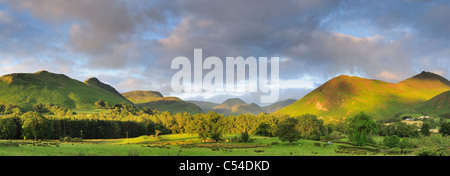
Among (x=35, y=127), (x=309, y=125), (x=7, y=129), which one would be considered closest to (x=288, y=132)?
(x=309, y=125)

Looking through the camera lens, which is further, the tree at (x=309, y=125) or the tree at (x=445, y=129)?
the tree at (x=309, y=125)

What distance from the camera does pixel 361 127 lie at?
310ft

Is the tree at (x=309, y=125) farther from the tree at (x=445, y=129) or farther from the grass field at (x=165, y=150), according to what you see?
the grass field at (x=165, y=150)

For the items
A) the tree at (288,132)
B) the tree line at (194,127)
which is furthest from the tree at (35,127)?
the tree at (288,132)

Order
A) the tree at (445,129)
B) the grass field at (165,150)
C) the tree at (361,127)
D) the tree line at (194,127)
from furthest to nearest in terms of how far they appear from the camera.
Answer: the tree at (445,129), the tree line at (194,127), the tree at (361,127), the grass field at (165,150)

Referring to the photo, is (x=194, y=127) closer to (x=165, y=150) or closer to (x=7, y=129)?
(x=165, y=150)

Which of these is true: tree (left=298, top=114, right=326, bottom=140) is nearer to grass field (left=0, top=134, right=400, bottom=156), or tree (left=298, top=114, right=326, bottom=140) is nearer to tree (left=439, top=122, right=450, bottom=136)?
tree (left=439, top=122, right=450, bottom=136)

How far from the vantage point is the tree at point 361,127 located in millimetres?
91250

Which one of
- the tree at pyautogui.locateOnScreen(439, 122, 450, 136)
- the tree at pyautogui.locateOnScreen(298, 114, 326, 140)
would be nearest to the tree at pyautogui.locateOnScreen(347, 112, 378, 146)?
the tree at pyautogui.locateOnScreen(298, 114, 326, 140)

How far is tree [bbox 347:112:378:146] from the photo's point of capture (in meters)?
91.2
